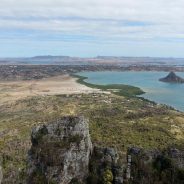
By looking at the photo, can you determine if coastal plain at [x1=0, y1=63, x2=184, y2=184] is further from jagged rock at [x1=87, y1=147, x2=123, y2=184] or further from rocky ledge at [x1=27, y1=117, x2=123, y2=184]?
jagged rock at [x1=87, y1=147, x2=123, y2=184]

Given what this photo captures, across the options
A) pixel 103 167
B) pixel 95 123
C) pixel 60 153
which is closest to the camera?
pixel 60 153

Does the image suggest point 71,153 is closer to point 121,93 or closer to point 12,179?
point 12,179

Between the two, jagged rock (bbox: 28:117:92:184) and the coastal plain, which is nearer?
jagged rock (bbox: 28:117:92:184)

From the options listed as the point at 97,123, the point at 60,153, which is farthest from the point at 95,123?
Answer: the point at 60,153

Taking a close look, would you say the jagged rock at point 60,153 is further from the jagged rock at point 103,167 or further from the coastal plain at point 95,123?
the coastal plain at point 95,123

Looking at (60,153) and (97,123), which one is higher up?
(60,153)

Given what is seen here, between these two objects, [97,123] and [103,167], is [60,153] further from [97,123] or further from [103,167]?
[97,123]

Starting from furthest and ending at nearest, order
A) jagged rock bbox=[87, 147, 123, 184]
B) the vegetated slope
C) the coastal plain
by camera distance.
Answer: the vegetated slope
the coastal plain
jagged rock bbox=[87, 147, 123, 184]

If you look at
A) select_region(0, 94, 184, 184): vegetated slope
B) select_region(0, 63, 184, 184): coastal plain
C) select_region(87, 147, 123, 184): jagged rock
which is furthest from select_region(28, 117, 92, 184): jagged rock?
select_region(0, 94, 184, 184): vegetated slope

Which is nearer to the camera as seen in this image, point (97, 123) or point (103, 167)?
point (103, 167)
